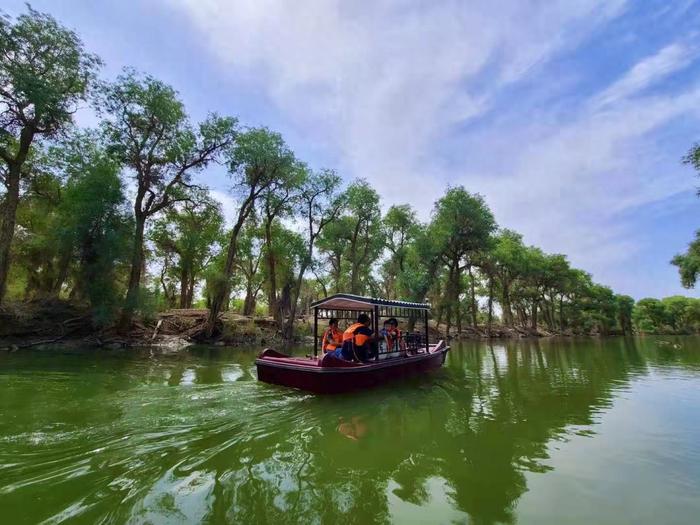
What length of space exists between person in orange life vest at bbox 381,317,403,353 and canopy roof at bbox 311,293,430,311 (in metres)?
0.78

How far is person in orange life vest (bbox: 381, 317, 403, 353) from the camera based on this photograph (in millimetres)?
11180

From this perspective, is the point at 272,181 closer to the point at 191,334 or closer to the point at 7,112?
the point at 191,334

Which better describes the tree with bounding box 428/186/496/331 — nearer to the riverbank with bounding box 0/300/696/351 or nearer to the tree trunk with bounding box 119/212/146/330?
the riverbank with bounding box 0/300/696/351

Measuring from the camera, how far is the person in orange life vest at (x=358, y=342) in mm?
9352

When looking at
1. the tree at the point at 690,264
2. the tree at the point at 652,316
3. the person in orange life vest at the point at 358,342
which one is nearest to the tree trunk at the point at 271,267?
the person in orange life vest at the point at 358,342

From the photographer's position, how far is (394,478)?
13.8 feet

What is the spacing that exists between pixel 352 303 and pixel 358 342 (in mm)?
1817

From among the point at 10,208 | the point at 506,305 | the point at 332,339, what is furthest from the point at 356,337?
the point at 506,305

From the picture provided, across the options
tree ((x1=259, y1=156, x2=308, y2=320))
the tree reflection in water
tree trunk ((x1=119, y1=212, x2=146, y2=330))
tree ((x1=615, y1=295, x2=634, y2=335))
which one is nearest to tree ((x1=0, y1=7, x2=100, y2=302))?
tree trunk ((x1=119, y1=212, x2=146, y2=330))

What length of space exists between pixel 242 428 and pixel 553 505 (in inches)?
177

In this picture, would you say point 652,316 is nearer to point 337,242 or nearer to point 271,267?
point 337,242

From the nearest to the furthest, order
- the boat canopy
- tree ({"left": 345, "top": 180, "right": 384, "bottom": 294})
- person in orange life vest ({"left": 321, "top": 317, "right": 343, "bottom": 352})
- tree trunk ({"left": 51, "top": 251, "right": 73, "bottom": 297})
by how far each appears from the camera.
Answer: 1. the boat canopy
2. person in orange life vest ({"left": 321, "top": 317, "right": 343, "bottom": 352})
3. tree trunk ({"left": 51, "top": 251, "right": 73, "bottom": 297})
4. tree ({"left": 345, "top": 180, "right": 384, "bottom": 294})

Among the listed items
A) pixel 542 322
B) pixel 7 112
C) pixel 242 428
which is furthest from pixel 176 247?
pixel 542 322

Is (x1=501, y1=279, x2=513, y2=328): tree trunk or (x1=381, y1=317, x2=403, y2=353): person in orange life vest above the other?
(x1=501, y1=279, x2=513, y2=328): tree trunk
